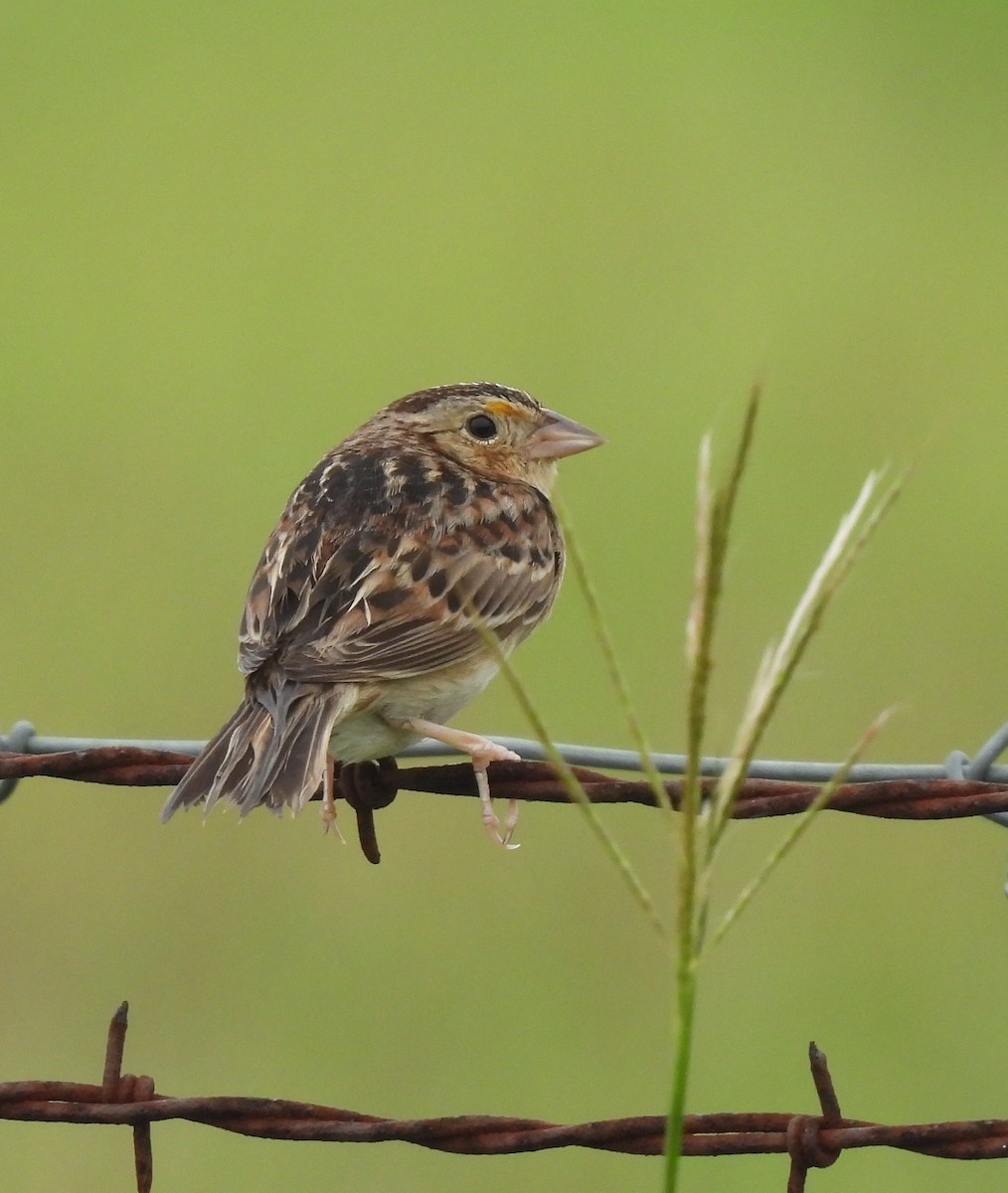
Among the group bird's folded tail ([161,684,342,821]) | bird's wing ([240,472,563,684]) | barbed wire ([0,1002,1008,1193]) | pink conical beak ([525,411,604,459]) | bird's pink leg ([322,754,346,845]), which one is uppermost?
pink conical beak ([525,411,604,459])

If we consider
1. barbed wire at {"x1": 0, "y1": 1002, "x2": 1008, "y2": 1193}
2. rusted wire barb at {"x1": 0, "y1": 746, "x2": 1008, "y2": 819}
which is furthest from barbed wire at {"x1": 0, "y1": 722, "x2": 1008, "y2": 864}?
barbed wire at {"x1": 0, "y1": 1002, "x2": 1008, "y2": 1193}

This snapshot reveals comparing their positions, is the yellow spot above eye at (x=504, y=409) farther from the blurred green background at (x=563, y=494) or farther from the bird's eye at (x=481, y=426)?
the blurred green background at (x=563, y=494)

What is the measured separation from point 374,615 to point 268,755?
564 mm

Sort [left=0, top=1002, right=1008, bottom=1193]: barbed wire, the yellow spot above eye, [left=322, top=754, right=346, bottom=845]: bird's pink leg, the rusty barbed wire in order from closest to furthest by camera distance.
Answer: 1. [left=0, top=1002, right=1008, bottom=1193]: barbed wire
2. the rusty barbed wire
3. [left=322, top=754, right=346, bottom=845]: bird's pink leg
4. the yellow spot above eye

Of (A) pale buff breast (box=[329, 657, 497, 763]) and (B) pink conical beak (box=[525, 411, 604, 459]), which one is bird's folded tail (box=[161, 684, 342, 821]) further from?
(B) pink conical beak (box=[525, 411, 604, 459])

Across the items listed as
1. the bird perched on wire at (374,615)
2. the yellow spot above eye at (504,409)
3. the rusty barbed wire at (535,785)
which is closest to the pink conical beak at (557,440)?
the yellow spot above eye at (504,409)

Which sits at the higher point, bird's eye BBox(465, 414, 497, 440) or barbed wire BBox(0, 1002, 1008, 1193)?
bird's eye BBox(465, 414, 497, 440)

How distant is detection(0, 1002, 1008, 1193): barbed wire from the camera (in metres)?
3.22

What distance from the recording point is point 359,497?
16.7 ft

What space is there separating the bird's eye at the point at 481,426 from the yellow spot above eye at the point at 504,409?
0.03m

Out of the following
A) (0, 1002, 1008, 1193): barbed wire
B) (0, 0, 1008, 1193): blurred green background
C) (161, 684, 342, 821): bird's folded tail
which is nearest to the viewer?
(0, 1002, 1008, 1193): barbed wire

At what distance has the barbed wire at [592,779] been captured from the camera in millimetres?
3434

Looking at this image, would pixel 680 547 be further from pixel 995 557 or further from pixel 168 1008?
pixel 168 1008

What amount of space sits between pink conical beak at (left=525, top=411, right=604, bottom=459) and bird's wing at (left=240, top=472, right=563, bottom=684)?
705 millimetres
